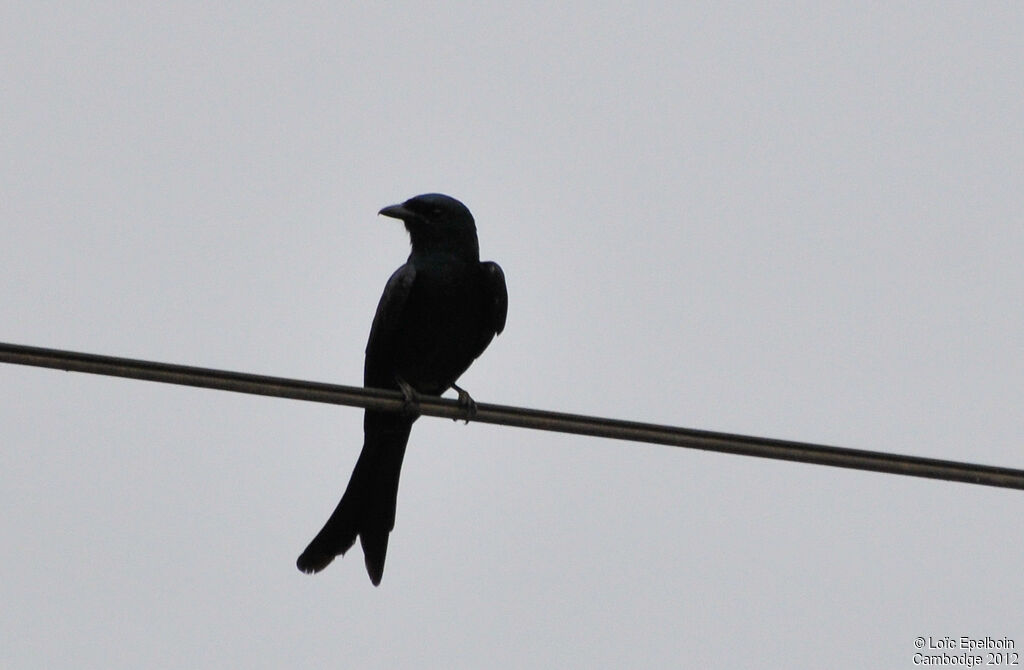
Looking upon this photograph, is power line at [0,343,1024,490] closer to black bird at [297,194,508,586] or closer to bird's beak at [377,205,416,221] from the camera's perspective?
black bird at [297,194,508,586]

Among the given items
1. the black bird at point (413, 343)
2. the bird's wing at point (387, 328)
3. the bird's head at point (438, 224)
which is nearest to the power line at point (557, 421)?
the black bird at point (413, 343)

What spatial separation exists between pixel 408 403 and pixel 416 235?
10.0 feet

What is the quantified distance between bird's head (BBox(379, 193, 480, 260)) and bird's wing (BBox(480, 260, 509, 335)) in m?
0.15

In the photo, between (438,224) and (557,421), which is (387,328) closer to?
(438,224)

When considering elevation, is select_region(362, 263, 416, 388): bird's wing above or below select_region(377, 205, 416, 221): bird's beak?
below

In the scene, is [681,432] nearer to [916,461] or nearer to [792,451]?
[792,451]

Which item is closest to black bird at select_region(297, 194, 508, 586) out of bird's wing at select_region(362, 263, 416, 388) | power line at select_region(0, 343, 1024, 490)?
bird's wing at select_region(362, 263, 416, 388)

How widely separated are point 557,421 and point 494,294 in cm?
315

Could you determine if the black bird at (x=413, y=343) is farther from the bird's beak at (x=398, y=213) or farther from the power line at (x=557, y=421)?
the power line at (x=557, y=421)

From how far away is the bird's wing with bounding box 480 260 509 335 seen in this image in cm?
750

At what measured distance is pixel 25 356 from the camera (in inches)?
158

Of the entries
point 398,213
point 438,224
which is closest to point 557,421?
point 438,224

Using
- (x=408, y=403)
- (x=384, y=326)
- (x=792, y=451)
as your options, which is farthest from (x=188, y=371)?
(x=384, y=326)

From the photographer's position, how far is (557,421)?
173 inches
